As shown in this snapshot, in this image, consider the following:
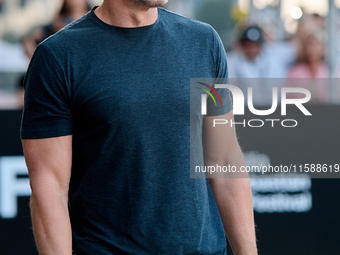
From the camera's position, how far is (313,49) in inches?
206

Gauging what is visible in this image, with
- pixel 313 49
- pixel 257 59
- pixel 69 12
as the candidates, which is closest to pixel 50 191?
pixel 69 12

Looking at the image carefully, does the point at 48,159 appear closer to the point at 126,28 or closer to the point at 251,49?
the point at 126,28

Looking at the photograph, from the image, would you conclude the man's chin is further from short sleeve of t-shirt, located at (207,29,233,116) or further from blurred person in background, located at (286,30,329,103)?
blurred person in background, located at (286,30,329,103)

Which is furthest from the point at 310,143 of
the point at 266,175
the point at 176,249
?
the point at 176,249

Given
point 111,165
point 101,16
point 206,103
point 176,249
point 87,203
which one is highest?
point 101,16

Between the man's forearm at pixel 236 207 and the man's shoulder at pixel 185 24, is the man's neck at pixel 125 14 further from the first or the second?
the man's forearm at pixel 236 207

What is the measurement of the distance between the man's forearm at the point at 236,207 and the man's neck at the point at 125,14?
0.65 metres

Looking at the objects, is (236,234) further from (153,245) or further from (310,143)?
(310,143)

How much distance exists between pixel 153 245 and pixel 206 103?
0.59 meters

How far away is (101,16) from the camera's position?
1.90 metres

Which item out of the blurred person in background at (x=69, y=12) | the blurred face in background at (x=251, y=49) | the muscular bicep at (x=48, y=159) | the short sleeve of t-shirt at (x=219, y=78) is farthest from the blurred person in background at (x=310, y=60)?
the muscular bicep at (x=48, y=159)

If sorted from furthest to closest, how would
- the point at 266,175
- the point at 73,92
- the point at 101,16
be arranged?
the point at 266,175
the point at 101,16
the point at 73,92

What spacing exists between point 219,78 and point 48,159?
2.39ft

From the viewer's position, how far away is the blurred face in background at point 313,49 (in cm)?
521
